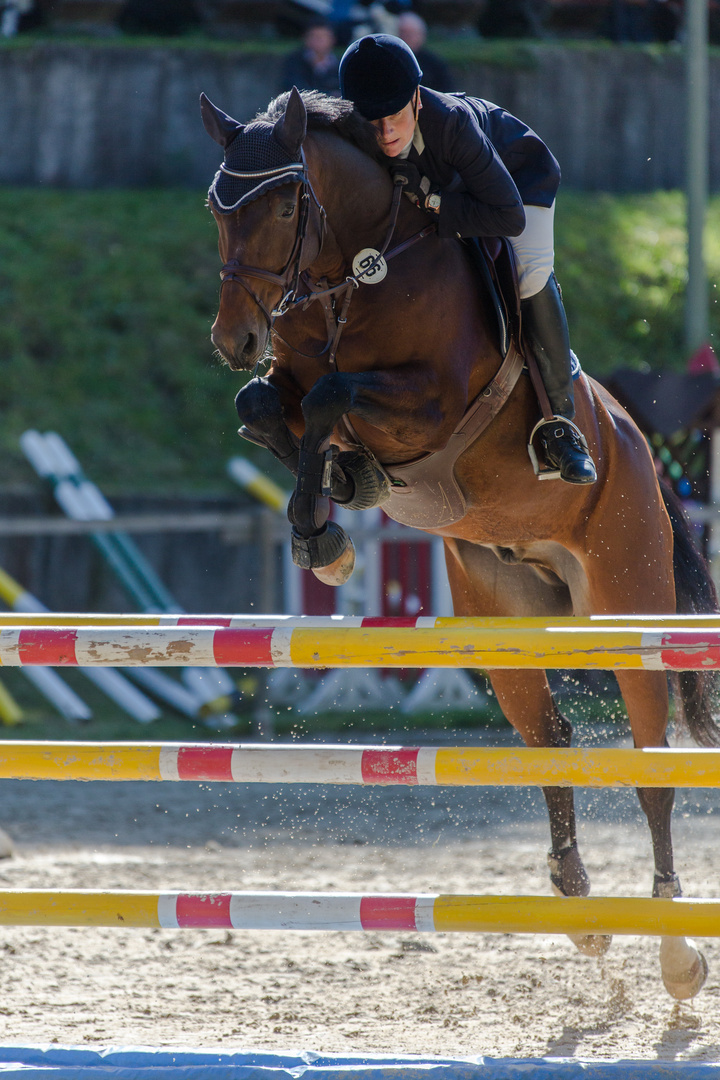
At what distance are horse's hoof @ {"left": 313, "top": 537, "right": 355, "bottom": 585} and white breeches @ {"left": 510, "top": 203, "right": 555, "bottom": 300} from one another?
89 centimetres

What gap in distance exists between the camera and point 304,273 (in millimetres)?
2867

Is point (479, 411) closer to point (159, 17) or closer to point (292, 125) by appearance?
point (292, 125)

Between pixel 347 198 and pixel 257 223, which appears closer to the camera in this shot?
pixel 257 223

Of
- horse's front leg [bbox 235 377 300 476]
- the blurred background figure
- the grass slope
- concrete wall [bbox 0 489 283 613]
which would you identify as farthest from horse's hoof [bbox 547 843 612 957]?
the blurred background figure

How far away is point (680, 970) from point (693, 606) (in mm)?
1199

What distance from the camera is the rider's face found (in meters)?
2.83

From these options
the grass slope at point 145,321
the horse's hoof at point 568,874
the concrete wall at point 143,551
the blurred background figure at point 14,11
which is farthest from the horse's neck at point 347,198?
the blurred background figure at point 14,11

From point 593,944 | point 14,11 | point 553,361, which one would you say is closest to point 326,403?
point 553,361

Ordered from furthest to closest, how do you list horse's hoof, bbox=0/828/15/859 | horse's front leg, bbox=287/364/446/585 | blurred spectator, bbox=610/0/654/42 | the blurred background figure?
blurred spectator, bbox=610/0/654/42 < the blurred background figure < horse's hoof, bbox=0/828/15/859 < horse's front leg, bbox=287/364/446/585

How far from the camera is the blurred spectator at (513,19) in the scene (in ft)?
39.2

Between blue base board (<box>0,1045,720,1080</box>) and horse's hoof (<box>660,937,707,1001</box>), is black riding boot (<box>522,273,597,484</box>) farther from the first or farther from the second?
blue base board (<box>0,1045,720,1080</box>)

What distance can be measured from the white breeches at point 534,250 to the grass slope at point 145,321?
4974 millimetres

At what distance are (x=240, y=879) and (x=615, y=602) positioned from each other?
185 centimetres

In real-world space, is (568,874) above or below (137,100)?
below
